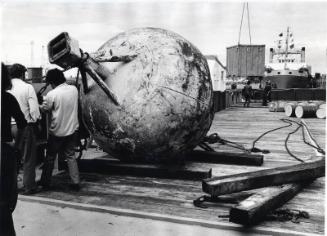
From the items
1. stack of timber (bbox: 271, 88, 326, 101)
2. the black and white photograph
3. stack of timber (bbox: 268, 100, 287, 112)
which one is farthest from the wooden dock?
stack of timber (bbox: 268, 100, 287, 112)

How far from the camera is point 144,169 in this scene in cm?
547

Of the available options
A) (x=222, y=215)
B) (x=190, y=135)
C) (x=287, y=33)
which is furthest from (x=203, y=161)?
(x=287, y=33)

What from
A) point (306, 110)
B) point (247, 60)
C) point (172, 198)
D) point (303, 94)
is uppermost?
point (247, 60)

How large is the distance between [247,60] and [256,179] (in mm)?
28638

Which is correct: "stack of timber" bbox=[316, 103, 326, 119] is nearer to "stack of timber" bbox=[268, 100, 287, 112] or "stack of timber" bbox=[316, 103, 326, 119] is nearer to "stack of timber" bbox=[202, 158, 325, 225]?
"stack of timber" bbox=[268, 100, 287, 112]

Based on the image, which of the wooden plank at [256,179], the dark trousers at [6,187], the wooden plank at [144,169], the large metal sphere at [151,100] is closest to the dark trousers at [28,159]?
the large metal sphere at [151,100]

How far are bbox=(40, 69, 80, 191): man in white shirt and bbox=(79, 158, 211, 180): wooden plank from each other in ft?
2.62

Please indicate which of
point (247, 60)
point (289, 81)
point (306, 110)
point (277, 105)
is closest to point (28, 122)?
point (306, 110)

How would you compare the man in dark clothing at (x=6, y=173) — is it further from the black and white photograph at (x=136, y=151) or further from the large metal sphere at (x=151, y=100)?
the large metal sphere at (x=151, y=100)

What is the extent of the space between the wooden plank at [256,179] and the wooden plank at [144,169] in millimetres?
1011

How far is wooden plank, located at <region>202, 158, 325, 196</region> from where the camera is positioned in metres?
4.10

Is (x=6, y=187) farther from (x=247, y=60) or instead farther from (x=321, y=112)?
(x=247, y=60)

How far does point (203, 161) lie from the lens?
6.35m

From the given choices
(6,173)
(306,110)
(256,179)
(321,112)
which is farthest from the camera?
(306,110)
